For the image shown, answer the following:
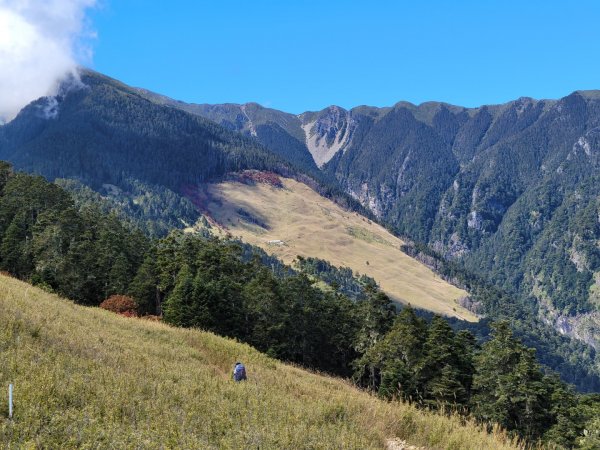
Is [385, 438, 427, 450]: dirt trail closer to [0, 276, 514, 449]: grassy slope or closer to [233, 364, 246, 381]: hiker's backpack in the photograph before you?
[0, 276, 514, 449]: grassy slope

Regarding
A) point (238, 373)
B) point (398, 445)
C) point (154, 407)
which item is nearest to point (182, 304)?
point (238, 373)

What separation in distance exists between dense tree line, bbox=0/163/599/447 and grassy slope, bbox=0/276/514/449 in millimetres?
33539

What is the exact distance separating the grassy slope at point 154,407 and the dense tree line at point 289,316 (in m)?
33.5

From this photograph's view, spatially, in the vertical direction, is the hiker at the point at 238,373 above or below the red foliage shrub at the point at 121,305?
above

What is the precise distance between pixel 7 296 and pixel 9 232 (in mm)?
52926

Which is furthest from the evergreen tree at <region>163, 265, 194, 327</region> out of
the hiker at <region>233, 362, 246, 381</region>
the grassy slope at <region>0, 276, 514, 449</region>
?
the hiker at <region>233, 362, 246, 381</region>

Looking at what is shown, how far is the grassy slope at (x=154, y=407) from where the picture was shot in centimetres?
845

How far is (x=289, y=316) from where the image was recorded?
6275 cm

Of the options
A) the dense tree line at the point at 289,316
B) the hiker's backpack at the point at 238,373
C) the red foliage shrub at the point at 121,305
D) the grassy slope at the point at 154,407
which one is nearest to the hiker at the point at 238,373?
the hiker's backpack at the point at 238,373

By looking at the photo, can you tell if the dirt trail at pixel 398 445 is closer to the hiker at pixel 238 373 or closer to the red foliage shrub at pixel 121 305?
the hiker at pixel 238 373

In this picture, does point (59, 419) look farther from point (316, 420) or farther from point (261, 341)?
point (261, 341)

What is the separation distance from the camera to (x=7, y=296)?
1883cm

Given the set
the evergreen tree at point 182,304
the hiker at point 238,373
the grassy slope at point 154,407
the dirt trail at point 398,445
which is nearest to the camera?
the grassy slope at point 154,407

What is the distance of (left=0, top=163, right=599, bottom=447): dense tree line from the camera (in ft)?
153
